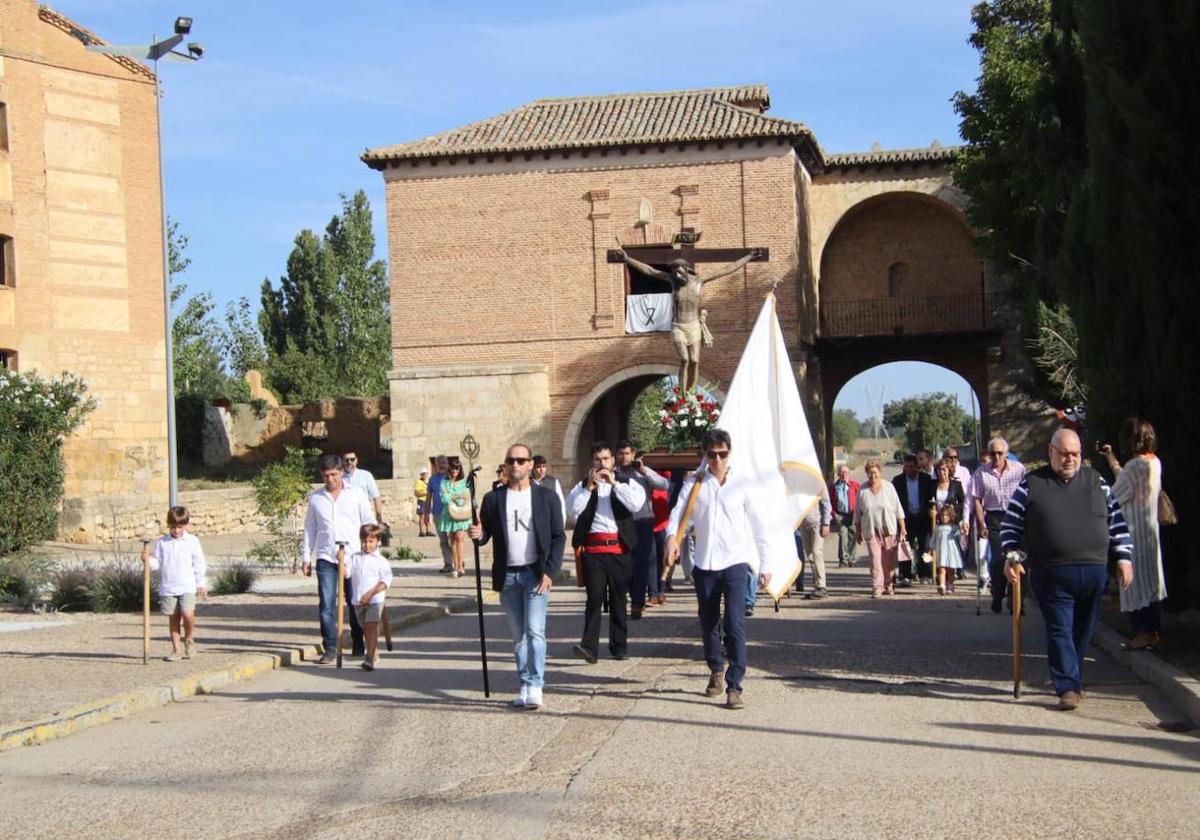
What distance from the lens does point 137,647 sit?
13258 mm

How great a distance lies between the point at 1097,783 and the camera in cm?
711

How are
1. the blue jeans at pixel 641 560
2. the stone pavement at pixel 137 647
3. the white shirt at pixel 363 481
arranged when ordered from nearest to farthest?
the stone pavement at pixel 137 647 → the blue jeans at pixel 641 560 → the white shirt at pixel 363 481

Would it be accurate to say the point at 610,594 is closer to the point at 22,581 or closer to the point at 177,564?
the point at 177,564

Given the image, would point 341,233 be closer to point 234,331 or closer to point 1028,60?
point 234,331

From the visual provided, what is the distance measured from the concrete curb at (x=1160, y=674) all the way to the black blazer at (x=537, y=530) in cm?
415

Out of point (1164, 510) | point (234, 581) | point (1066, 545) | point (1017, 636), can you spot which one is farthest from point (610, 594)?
point (234, 581)

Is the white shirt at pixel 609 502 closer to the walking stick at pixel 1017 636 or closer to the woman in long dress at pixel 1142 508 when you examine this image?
the walking stick at pixel 1017 636

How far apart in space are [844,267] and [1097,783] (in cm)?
3819

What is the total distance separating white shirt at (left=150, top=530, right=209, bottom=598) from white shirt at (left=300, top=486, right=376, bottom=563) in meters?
0.97

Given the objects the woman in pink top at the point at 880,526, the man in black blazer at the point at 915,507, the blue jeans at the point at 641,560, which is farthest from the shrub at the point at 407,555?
the blue jeans at the point at 641,560

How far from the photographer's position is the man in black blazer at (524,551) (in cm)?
984

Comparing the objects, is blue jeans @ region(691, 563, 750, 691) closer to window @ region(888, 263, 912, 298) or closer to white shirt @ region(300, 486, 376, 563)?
white shirt @ region(300, 486, 376, 563)

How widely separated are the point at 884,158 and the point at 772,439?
3123cm

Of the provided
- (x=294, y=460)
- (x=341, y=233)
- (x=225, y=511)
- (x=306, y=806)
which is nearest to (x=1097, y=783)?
(x=306, y=806)
